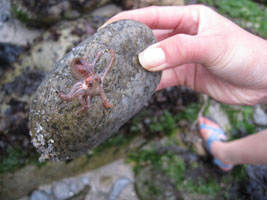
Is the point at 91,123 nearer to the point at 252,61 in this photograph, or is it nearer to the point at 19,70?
the point at 252,61

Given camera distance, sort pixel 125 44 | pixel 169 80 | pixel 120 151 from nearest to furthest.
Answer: pixel 125 44 < pixel 169 80 < pixel 120 151

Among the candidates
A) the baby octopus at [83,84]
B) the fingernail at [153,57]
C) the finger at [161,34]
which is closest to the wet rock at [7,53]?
the finger at [161,34]

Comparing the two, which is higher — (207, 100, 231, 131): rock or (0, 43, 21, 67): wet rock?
(0, 43, 21, 67): wet rock

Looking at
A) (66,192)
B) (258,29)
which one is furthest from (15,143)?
(258,29)

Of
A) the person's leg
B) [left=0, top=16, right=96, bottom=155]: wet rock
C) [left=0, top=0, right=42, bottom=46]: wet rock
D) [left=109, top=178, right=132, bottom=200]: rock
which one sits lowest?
[left=109, top=178, right=132, bottom=200]: rock

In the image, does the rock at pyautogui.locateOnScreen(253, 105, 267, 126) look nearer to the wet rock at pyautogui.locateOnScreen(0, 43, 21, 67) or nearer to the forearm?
the forearm

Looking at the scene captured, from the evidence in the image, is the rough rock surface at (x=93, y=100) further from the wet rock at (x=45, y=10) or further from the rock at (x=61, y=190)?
the wet rock at (x=45, y=10)

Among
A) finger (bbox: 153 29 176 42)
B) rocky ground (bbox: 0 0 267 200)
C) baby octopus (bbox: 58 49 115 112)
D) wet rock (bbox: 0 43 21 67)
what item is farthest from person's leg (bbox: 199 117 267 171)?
wet rock (bbox: 0 43 21 67)
